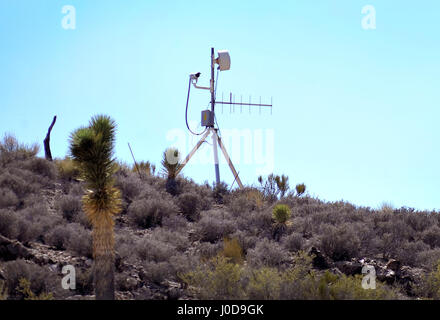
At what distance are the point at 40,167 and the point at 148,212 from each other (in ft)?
14.8

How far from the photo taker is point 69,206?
12.8 metres

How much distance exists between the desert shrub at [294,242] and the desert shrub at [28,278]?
20.4 feet

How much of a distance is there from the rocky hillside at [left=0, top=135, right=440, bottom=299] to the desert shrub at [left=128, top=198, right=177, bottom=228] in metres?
0.03

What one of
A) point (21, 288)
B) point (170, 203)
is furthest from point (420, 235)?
point (21, 288)

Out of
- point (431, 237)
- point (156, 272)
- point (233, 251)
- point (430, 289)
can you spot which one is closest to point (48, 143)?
point (233, 251)

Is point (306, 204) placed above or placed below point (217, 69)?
below

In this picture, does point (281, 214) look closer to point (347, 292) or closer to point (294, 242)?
point (294, 242)

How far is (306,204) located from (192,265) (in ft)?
27.5

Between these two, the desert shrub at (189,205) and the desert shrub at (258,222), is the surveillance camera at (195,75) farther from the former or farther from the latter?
the desert shrub at (258,222)

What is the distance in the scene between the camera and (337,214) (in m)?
15.4

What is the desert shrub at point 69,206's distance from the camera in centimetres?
1259

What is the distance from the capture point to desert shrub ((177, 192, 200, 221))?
15009 millimetres

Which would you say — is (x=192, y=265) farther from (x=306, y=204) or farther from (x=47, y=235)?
(x=306, y=204)

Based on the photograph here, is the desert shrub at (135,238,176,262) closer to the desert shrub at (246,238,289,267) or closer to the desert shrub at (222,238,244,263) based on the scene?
the desert shrub at (222,238,244,263)
